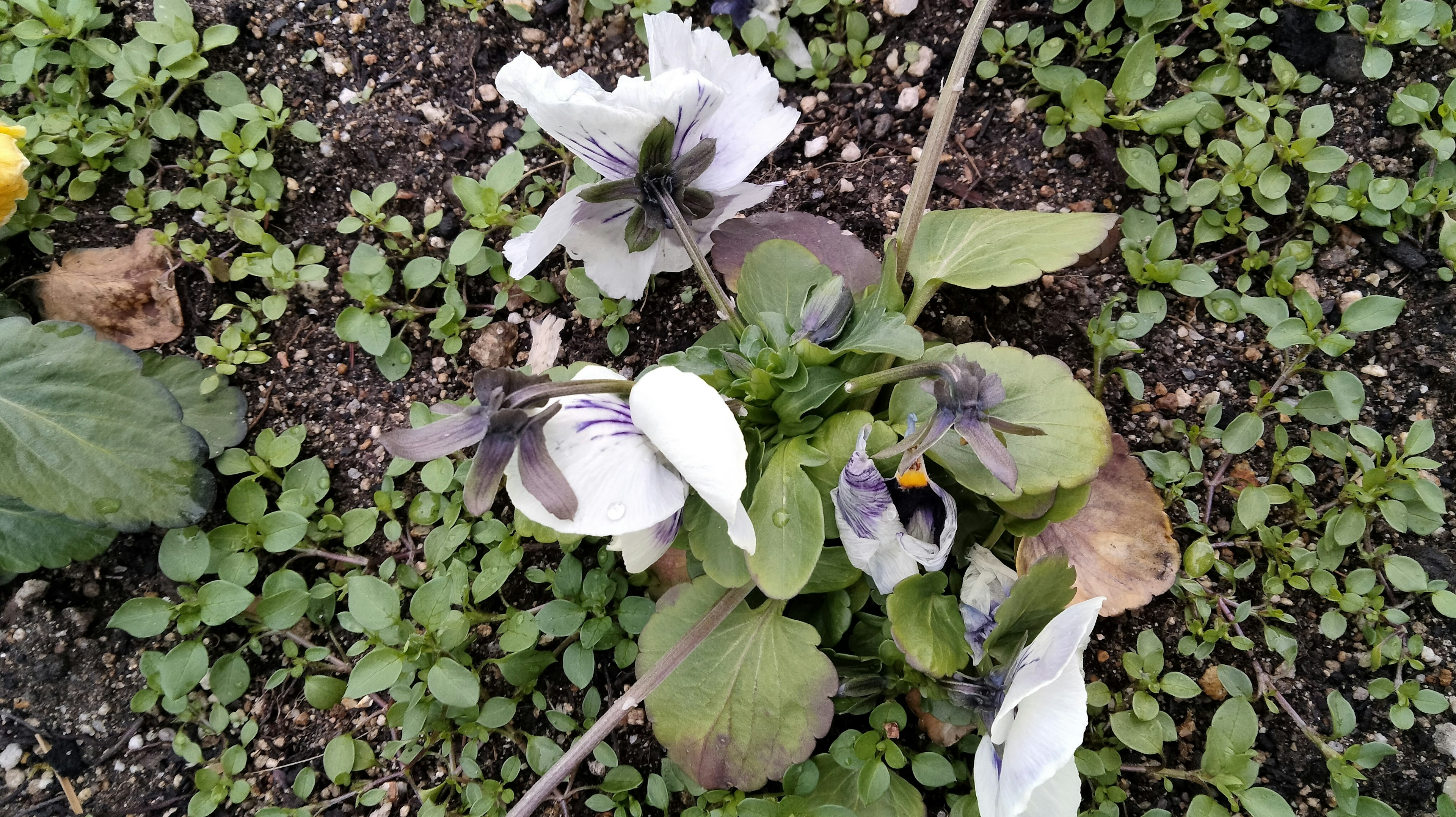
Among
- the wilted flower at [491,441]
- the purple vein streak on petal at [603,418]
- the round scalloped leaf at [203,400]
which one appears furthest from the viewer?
the round scalloped leaf at [203,400]

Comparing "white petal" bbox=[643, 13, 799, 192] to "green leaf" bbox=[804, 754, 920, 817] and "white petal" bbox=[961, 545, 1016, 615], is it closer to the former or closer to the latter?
"white petal" bbox=[961, 545, 1016, 615]

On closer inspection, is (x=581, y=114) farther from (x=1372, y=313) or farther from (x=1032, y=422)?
(x=1372, y=313)

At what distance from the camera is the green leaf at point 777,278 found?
1208 mm

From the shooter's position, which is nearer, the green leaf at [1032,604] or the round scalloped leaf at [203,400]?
the green leaf at [1032,604]

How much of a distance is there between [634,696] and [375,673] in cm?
38

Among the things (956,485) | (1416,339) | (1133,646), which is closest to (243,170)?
(956,485)

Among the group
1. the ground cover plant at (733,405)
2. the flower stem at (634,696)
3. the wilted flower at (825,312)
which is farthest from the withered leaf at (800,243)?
the flower stem at (634,696)

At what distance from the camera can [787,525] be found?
3.34 feet

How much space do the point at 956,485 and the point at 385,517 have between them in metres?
0.89

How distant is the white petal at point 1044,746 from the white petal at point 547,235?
74 cm

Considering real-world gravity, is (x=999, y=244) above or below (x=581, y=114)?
below

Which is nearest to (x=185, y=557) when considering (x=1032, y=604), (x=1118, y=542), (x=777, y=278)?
(x=777, y=278)

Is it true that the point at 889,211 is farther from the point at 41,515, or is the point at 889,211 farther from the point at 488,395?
the point at 41,515

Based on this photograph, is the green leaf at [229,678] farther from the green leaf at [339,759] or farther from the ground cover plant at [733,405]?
the green leaf at [339,759]
